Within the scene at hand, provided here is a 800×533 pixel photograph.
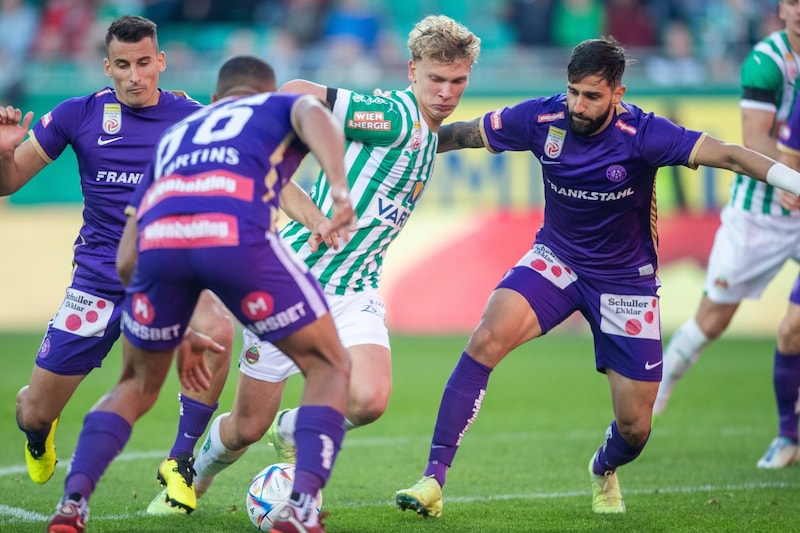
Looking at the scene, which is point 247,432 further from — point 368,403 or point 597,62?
point 597,62

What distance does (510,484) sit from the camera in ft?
25.3

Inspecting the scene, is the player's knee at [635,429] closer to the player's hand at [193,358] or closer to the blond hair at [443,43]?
the blond hair at [443,43]

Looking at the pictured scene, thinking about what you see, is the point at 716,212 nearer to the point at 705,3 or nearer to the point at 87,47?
the point at 705,3

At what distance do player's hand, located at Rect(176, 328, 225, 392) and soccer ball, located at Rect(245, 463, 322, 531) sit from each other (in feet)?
3.26

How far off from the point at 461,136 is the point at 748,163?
67.9 inches

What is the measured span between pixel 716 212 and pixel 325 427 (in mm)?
12493

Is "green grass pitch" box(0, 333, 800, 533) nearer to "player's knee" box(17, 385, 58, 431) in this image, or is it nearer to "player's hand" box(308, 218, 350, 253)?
"player's knee" box(17, 385, 58, 431)

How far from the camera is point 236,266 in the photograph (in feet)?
16.2

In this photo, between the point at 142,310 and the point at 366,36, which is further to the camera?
the point at 366,36

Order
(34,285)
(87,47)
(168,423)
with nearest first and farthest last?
(168,423) → (34,285) → (87,47)

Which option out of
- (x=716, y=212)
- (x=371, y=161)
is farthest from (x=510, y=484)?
(x=716, y=212)

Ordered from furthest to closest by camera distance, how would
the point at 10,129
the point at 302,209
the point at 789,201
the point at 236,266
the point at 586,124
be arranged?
the point at 789,201
the point at 586,124
the point at 10,129
the point at 302,209
the point at 236,266

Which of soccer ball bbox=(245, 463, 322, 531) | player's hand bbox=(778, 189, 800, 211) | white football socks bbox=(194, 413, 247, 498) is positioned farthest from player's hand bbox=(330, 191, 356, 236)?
player's hand bbox=(778, 189, 800, 211)

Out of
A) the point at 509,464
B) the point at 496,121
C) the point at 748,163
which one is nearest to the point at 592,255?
the point at 496,121
